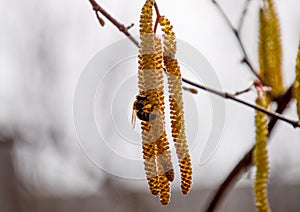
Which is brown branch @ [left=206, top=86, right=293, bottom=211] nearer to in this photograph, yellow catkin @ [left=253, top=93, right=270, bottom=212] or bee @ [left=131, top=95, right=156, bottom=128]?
yellow catkin @ [left=253, top=93, right=270, bottom=212]

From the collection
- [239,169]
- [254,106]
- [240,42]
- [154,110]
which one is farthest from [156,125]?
[240,42]

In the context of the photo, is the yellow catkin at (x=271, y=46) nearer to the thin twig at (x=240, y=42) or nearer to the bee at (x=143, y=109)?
the thin twig at (x=240, y=42)

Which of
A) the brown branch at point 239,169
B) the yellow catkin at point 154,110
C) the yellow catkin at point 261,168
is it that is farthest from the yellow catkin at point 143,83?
the brown branch at point 239,169

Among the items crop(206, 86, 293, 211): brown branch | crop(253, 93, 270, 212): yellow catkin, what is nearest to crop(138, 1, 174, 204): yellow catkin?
crop(253, 93, 270, 212): yellow catkin

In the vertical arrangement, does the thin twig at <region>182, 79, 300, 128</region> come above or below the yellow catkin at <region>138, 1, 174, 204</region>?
below

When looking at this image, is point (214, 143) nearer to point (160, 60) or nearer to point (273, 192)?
point (160, 60)
